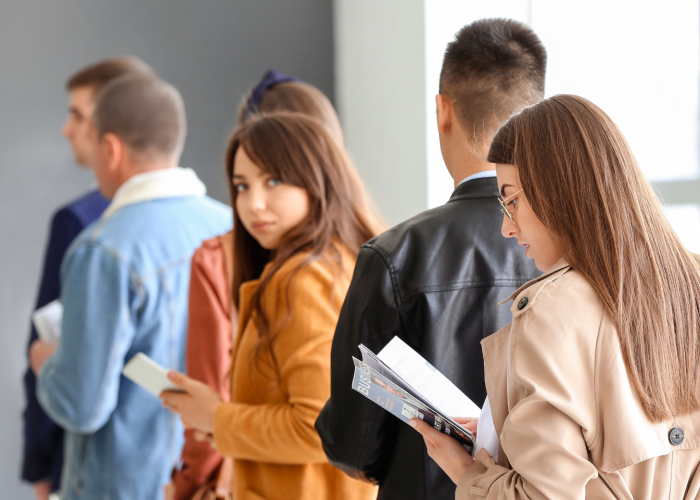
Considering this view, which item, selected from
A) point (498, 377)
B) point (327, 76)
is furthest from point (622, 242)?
point (327, 76)

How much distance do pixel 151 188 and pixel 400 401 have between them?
161 centimetres

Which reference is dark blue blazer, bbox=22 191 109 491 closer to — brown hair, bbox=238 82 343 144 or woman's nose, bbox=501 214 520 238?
brown hair, bbox=238 82 343 144

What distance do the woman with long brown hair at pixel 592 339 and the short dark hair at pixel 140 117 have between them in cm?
188

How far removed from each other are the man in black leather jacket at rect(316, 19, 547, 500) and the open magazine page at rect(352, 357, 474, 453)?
19cm

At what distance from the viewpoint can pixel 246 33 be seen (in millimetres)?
3457

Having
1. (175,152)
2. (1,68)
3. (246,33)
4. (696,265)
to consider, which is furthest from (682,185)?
(1,68)

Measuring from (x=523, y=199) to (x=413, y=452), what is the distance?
513 millimetres

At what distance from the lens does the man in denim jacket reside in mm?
2102

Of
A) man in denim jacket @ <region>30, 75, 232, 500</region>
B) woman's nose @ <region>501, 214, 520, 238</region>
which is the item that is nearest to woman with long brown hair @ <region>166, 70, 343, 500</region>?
man in denim jacket @ <region>30, 75, 232, 500</region>

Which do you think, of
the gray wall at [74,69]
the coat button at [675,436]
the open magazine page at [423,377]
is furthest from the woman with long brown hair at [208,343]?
the gray wall at [74,69]

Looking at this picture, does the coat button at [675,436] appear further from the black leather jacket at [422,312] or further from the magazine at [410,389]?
the black leather jacket at [422,312]

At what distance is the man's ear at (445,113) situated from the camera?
1238mm

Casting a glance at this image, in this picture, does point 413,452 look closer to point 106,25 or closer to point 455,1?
point 455,1

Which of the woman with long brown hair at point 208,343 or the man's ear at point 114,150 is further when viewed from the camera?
the man's ear at point 114,150
